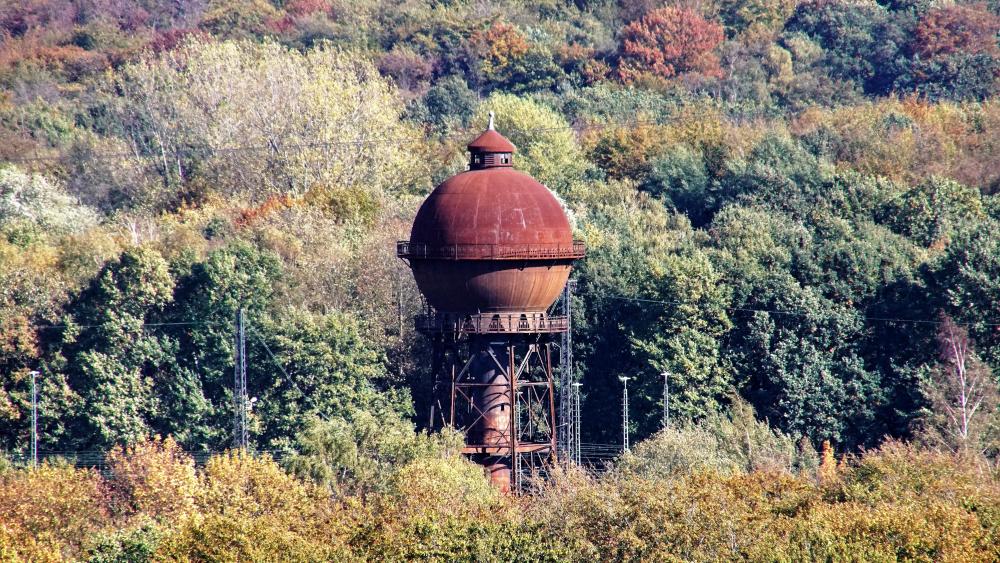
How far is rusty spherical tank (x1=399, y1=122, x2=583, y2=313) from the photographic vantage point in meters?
53.0

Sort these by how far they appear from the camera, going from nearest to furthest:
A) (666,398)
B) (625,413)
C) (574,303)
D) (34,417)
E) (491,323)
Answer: (491,323) → (625,413) → (666,398) → (34,417) → (574,303)

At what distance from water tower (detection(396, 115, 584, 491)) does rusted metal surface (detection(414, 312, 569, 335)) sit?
33mm

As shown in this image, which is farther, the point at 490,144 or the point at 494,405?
the point at 494,405

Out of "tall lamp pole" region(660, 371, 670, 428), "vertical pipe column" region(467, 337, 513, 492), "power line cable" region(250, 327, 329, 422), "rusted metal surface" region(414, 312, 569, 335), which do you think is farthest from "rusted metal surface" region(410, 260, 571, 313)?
"power line cable" region(250, 327, 329, 422)

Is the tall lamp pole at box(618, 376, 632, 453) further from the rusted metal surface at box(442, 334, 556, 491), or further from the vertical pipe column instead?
the vertical pipe column

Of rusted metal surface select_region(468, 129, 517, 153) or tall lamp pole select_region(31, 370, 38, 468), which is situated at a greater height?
rusted metal surface select_region(468, 129, 517, 153)

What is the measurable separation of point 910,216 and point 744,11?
62606 mm

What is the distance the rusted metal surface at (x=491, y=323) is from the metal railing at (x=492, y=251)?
214cm

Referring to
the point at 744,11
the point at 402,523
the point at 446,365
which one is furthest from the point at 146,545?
the point at 744,11

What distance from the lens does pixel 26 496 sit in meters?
45.9

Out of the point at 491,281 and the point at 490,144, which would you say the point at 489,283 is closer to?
the point at 491,281

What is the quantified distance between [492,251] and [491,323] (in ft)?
8.36

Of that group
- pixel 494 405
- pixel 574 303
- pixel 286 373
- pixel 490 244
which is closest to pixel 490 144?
pixel 490 244

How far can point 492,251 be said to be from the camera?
5281 cm
